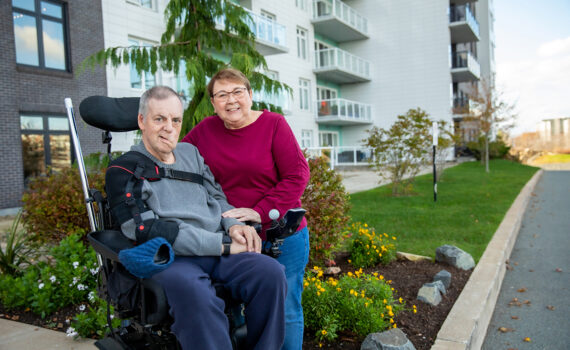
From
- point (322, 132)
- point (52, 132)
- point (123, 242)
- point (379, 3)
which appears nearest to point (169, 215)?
point (123, 242)

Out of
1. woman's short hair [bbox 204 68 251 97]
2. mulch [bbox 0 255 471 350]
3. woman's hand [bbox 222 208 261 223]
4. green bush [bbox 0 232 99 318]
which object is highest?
woman's short hair [bbox 204 68 251 97]

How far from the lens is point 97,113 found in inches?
107

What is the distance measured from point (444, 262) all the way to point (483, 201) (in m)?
6.44

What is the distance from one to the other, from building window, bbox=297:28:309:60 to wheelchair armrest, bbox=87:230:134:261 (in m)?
25.7

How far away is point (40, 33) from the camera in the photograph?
12922 mm

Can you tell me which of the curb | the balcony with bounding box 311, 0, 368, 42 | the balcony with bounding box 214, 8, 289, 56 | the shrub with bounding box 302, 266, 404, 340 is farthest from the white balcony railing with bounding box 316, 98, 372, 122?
the shrub with bounding box 302, 266, 404, 340

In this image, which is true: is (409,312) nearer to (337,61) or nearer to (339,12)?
(337,61)

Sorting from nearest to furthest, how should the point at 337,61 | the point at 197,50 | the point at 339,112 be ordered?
the point at 197,50, the point at 337,61, the point at 339,112

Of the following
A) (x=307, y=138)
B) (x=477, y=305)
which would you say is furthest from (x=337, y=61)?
(x=477, y=305)

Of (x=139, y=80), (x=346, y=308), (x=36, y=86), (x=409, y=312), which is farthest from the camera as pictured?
(x=139, y=80)

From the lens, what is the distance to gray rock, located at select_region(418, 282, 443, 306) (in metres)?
4.01

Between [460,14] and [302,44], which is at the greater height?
[460,14]

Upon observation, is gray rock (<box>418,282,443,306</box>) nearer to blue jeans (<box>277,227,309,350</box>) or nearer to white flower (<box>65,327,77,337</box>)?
blue jeans (<box>277,227,309,350</box>)

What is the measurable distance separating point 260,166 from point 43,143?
40.6 feet
